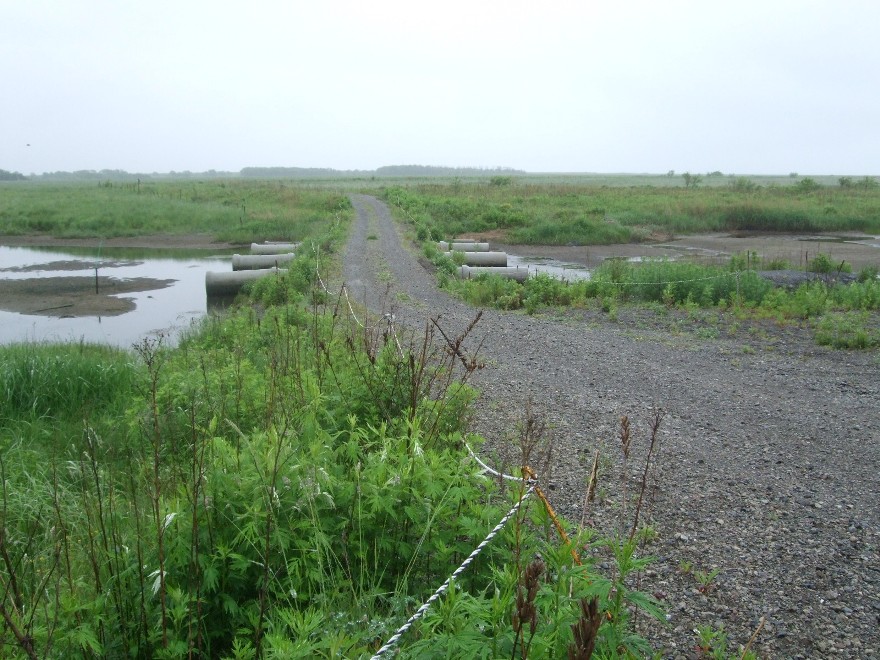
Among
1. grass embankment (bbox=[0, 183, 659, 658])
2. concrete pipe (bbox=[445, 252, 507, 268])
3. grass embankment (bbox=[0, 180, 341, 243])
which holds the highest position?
grass embankment (bbox=[0, 180, 341, 243])

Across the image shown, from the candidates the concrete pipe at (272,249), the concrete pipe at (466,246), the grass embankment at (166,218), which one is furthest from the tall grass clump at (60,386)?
the grass embankment at (166,218)

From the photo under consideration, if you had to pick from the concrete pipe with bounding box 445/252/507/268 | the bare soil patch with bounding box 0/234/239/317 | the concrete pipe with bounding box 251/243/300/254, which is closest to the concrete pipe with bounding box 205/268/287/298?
the bare soil patch with bounding box 0/234/239/317

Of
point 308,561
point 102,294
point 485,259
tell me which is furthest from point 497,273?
point 308,561

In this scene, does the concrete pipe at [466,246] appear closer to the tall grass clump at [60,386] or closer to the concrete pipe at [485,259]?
the concrete pipe at [485,259]

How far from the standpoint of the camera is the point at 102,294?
71.0 ft

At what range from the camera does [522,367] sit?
9195 millimetres

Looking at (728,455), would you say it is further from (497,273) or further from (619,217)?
(619,217)

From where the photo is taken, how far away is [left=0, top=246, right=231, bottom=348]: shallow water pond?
1688 cm

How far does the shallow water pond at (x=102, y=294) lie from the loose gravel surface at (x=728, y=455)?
22.7 feet

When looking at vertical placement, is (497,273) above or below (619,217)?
below

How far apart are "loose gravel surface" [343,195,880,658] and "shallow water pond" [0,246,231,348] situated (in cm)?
691

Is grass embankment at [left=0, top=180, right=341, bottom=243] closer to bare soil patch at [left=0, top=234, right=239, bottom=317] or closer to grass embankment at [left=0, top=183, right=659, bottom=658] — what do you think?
bare soil patch at [left=0, top=234, right=239, bottom=317]

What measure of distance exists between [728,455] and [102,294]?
66.5ft

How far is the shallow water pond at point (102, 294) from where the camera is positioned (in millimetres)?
16875
